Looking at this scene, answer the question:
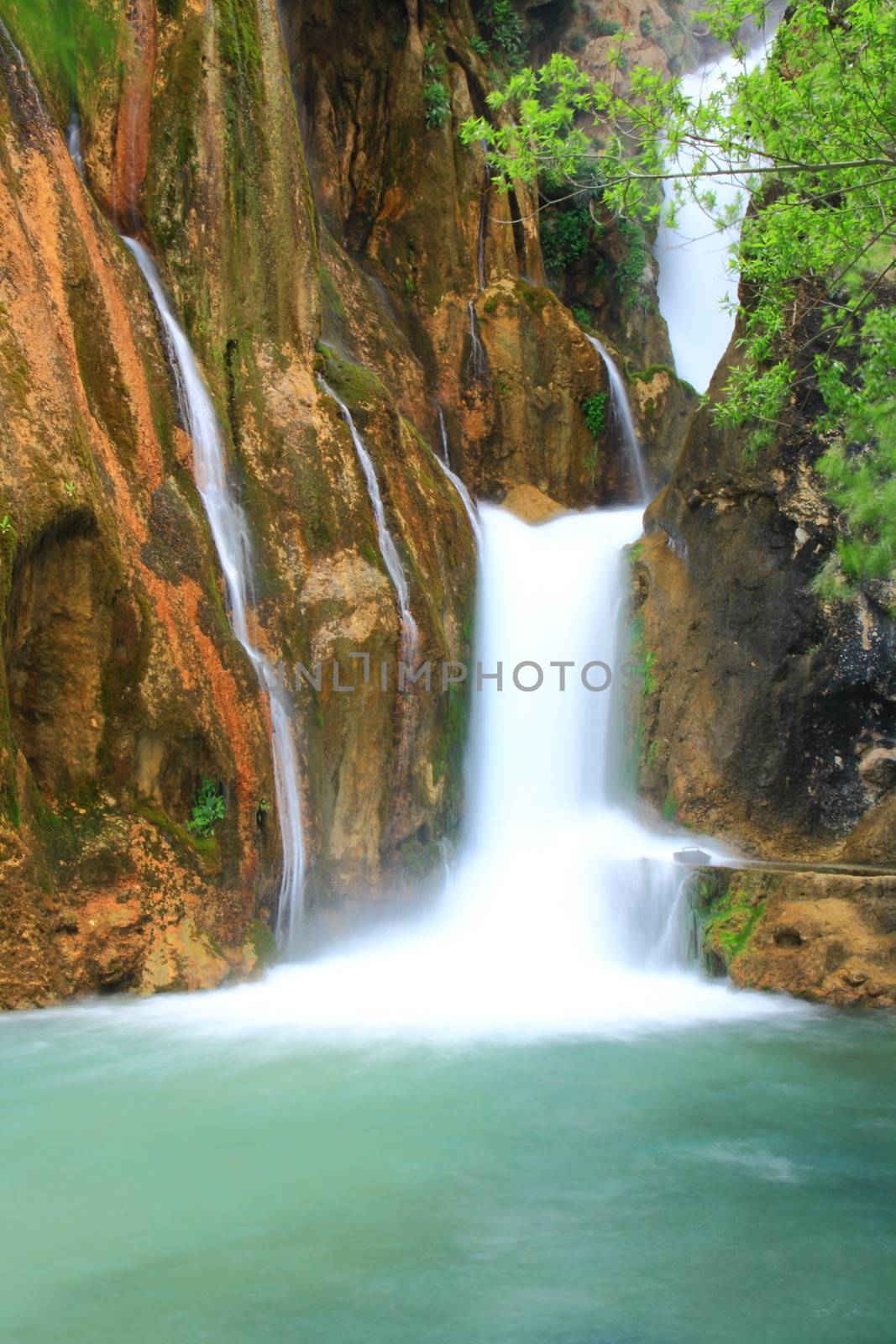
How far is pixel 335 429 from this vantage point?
1250 centimetres

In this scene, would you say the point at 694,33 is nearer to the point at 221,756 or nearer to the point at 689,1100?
Answer: the point at 221,756

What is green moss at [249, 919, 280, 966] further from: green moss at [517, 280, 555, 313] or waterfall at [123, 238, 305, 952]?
green moss at [517, 280, 555, 313]

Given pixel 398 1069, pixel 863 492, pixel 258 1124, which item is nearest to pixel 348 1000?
pixel 398 1069

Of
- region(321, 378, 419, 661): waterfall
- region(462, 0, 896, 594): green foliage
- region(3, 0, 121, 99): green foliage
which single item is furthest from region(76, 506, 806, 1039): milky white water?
region(3, 0, 121, 99): green foliage

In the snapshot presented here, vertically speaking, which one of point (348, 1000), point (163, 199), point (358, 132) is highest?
point (358, 132)

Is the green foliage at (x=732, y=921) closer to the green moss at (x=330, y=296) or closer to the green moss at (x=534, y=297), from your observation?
the green moss at (x=330, y=296)

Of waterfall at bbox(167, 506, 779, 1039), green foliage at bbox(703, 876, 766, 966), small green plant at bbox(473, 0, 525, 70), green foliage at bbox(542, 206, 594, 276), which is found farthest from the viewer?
green foliage at bbox(542, 206, 594, 276)

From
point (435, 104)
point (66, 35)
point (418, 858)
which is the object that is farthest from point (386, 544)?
point (435, 104)

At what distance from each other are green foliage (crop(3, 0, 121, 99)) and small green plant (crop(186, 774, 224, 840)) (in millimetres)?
5603

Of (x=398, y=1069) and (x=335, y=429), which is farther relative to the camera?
(x=335, y=429)

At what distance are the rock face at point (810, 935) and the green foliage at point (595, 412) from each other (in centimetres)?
1072

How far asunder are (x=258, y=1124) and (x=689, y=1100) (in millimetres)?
2575

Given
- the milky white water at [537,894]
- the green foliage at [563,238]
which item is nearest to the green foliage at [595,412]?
the milky white water at [537,894]

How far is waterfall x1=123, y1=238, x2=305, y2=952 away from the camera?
10.8 meters
